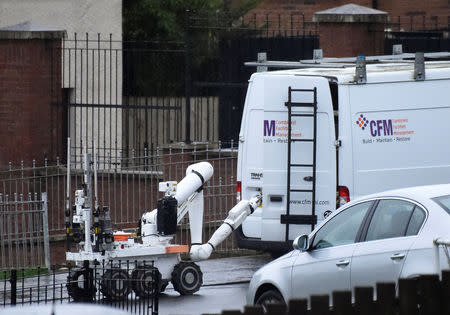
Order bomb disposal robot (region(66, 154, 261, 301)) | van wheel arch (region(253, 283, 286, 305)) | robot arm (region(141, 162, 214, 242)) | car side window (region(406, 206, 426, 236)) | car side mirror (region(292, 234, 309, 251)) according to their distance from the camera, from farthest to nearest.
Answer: robot arm (region(141, 162, 214, 242)), bomb disposal robot (region(66, 154, 261, 301)), van wheel arch (region(253, 283, 286, 305)), car side mirror (region(292, 234, 309, 251)), car side window (region(406, 206, 426, 236))

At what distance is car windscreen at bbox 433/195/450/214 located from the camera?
28.7ft

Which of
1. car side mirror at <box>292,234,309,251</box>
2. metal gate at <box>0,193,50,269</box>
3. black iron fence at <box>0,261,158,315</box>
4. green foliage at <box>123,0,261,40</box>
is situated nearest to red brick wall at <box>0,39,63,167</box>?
metal gate at <box>0,193,50,269</box>

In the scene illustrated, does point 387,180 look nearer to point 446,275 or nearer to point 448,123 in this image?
point 448,123

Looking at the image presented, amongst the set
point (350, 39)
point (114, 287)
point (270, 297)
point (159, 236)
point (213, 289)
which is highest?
point (350, 39)

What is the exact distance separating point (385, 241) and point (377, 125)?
14.0 feet

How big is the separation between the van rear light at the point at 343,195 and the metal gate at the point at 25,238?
421cm

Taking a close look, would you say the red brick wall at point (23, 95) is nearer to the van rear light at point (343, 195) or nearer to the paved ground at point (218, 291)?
the paved ground at point (218, 291)

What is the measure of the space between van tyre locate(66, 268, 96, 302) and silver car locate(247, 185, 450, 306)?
6.39 ft

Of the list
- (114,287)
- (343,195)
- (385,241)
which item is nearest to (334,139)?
(343,195)

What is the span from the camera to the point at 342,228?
9.55 meters

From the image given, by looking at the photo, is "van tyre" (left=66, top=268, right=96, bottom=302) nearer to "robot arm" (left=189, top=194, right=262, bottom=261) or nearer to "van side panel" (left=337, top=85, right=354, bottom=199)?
"robot arm" (left=189, top=194, right=262, bottom=261)

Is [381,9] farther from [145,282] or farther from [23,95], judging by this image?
[145,282]

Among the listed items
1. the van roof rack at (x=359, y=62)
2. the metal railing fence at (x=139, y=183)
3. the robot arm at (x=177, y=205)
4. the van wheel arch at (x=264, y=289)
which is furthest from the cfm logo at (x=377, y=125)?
the metal railing fence at (x=139, y=183)

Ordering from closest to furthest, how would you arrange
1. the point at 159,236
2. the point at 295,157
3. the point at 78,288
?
the point at 78,288 < the point at 159,236 < the point at 295,157
